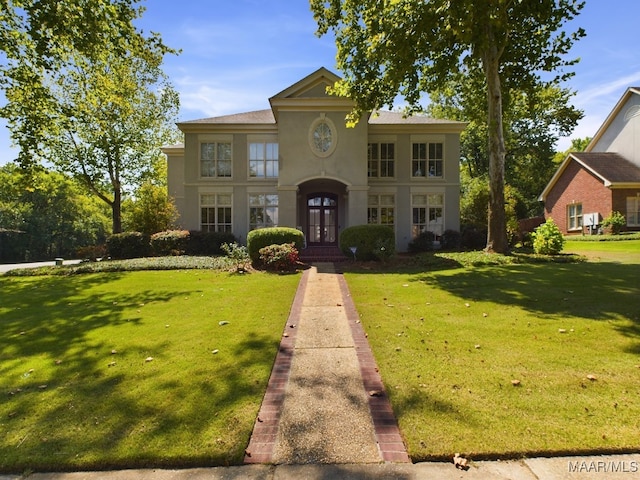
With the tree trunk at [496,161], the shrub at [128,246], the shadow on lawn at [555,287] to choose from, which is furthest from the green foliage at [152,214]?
the tree trunk at [496,161]

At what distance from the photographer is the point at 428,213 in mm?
19703

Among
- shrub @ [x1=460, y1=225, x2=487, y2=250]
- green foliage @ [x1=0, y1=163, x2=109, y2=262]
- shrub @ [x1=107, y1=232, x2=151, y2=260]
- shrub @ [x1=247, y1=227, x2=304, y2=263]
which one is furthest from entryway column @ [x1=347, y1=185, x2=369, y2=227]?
green foliage @ [x1=0, y1=163, x2=109, y2=262]

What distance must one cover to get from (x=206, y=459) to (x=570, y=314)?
6.48 m

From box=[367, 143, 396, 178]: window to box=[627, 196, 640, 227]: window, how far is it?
52.2ft

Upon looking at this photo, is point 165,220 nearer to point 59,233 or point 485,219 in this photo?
point 485,219

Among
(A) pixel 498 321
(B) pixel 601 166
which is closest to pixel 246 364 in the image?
(A) pixel 498 321

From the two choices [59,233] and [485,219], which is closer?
[485,219]

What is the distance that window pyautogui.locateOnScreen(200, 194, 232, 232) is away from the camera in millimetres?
19438

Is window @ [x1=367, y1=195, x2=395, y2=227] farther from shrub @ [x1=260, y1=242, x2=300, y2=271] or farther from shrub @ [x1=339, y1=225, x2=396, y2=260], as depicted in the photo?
shrub @ [x1=260, y1=242, x2=300, y2=271]

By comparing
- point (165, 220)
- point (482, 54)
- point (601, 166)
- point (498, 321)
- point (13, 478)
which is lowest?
point (13, 478)

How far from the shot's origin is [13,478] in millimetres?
2799

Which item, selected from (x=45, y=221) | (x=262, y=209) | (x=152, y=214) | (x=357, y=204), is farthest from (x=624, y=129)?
(x=45, y=221)

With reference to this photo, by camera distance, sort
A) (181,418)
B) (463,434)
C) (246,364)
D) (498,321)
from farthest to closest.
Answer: (498,321) → (246,364) → (181,418) → (463,434)

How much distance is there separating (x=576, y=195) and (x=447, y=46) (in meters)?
18.2
